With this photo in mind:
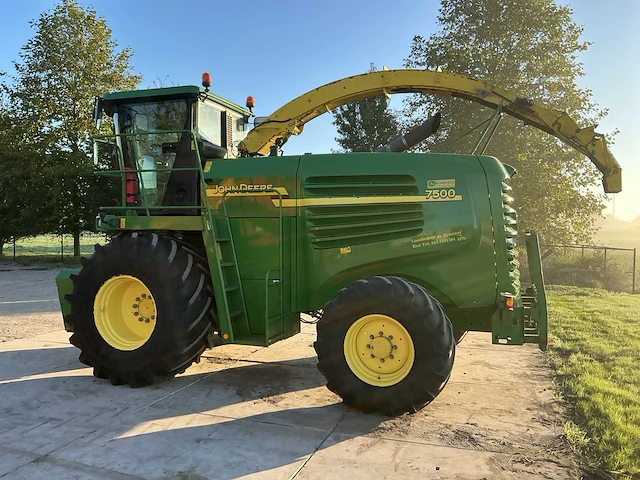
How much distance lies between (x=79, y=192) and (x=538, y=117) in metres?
19.7

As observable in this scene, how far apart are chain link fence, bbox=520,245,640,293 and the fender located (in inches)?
373

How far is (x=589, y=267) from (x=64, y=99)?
21.1m

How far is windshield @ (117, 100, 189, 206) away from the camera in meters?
5.47

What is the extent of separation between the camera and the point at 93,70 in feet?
69.5

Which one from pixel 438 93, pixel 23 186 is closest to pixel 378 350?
pixel 438 93

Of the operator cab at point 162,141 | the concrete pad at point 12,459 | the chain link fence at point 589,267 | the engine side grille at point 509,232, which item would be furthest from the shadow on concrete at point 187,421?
the chain link fence at point 589,267

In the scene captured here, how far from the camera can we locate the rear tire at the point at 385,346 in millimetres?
4043

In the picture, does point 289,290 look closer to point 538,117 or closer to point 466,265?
point 466,265

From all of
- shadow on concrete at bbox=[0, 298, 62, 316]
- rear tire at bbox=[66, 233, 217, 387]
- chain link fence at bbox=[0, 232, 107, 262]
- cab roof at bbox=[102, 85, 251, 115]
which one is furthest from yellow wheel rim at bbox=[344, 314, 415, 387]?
chain link fence at bbox=[0, 232, 107, 262]

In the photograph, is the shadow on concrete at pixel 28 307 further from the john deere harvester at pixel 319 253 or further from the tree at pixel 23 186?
the tree at pixel 23 186

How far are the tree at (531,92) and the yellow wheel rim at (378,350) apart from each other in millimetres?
13340

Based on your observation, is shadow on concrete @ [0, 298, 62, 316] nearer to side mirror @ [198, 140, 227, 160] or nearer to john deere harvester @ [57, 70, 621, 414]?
john deere harvester @ [57, 70, 621, 414]

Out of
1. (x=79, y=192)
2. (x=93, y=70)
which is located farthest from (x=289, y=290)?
(x=93, y=70)

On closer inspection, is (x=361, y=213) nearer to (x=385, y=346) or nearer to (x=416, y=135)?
(x=385, y=346)
